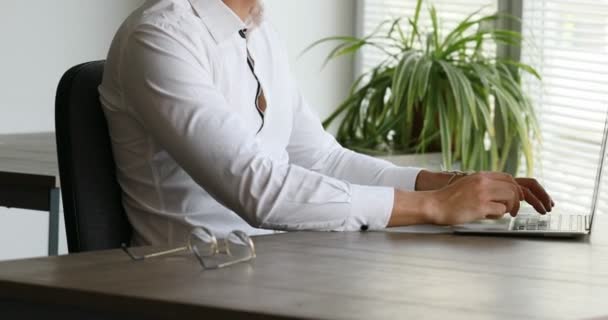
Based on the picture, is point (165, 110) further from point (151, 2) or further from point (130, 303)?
point (130, 303)

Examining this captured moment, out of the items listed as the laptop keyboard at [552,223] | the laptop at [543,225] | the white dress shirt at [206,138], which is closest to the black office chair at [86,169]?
the white dress shirt at [206,138]

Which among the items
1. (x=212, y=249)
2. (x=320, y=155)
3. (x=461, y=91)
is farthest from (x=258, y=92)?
(x=461, y=91)

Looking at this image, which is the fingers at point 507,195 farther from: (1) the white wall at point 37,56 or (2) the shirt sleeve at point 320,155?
(1) the white wall at point 37,56

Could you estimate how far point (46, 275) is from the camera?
4.42 feet

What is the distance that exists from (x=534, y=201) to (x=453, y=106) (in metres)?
1.92

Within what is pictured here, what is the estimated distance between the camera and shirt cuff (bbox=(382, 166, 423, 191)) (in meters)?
2.20

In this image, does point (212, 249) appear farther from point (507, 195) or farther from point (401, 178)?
point (401, 178)

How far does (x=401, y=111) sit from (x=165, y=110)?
2376mm

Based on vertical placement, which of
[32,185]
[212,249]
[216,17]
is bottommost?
[32,185]

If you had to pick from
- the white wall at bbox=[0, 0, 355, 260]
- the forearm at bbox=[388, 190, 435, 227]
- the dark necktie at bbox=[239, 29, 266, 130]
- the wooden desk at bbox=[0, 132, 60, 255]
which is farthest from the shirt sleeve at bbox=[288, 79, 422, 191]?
the white wall at bbox=[0, 0, 355, 260]

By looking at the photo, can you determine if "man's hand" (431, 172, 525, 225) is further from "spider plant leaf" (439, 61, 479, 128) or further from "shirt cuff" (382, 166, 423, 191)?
"spider plant leaf" (439, 61, 479, 128)

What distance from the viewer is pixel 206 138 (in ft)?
5.80

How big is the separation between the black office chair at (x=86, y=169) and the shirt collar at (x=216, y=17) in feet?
0.72

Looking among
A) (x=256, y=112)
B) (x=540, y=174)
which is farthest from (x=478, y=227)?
(x=540, y=174)
